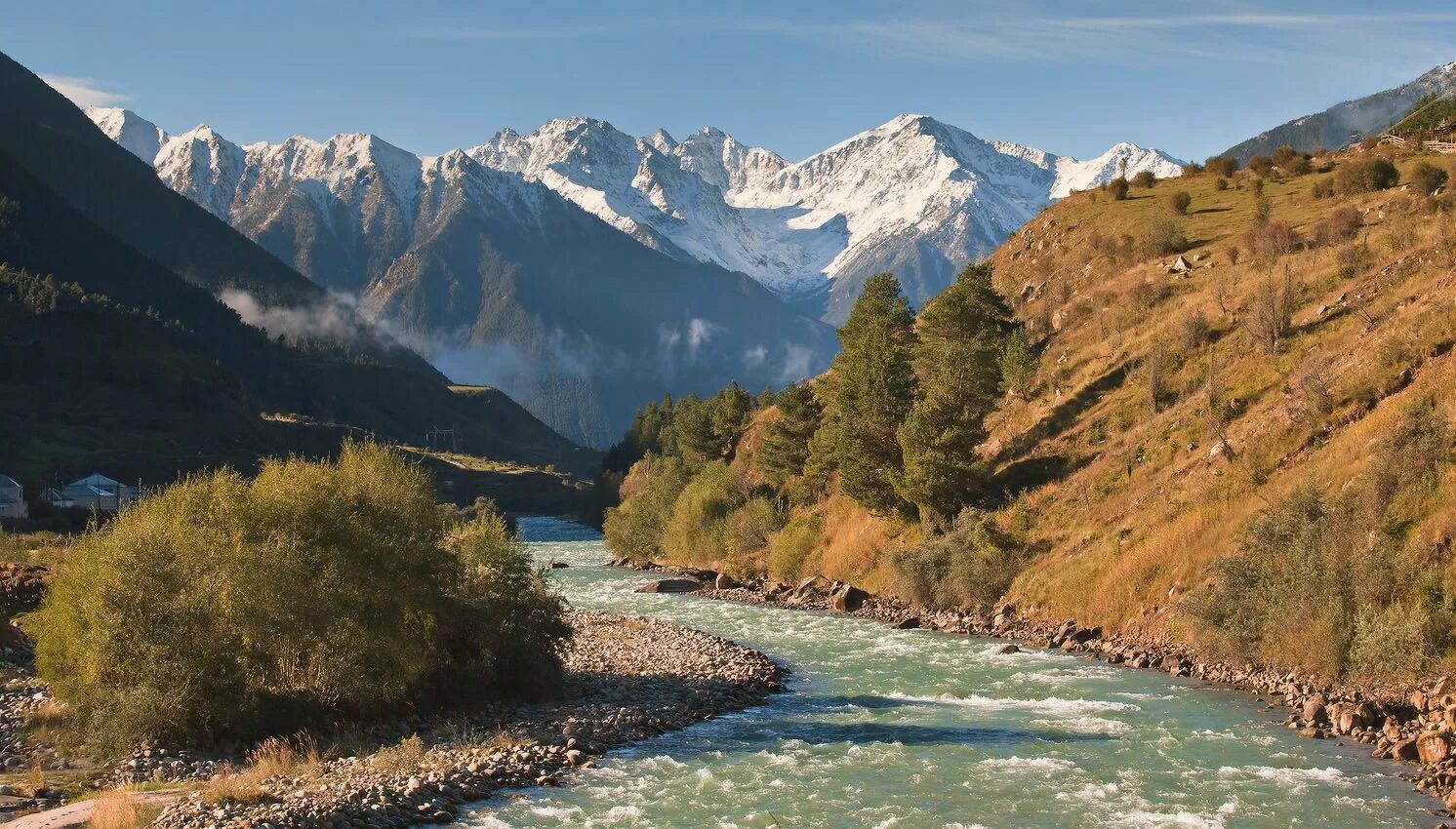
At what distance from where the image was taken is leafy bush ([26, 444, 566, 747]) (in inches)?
1451

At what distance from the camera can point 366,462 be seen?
4509 cm

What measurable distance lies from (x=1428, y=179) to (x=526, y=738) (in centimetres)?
8193

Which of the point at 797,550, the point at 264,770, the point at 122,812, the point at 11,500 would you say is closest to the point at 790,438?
the point at 797,550

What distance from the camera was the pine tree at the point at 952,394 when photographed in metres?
78.3

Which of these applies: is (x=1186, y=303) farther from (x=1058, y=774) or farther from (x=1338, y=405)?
(x=1058, y=774)

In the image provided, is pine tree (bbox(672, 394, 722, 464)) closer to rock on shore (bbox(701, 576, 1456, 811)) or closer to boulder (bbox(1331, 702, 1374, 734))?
rock on shore (bbox(701, 576, 1456, 811))

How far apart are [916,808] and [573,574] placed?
289 ft

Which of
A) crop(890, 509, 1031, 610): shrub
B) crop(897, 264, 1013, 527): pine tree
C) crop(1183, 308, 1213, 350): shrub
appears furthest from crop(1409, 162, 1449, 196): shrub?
crop(890, 509, 1031, 610): shrub

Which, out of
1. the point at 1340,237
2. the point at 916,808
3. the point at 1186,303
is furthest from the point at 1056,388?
the point at 916,808

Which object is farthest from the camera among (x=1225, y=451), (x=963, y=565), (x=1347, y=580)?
(x=963, y=565)

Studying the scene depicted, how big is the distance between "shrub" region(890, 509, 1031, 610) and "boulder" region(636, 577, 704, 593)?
27.0 metres

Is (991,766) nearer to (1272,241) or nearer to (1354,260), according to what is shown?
(1354,260)

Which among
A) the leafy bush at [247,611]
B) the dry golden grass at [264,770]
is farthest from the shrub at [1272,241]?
the dry golden grass at [264,770]

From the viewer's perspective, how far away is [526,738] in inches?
1538
